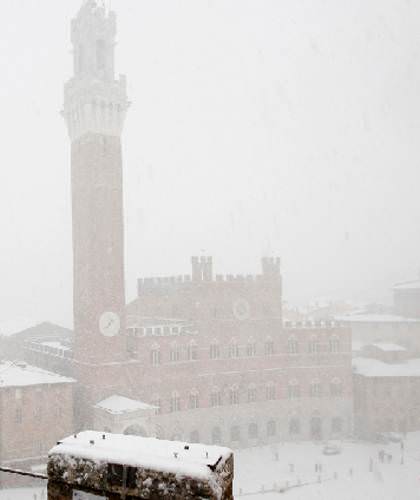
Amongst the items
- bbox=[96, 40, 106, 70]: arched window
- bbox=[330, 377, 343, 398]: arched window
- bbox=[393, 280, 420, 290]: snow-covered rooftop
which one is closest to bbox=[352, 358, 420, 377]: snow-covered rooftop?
bbox=[330, 377, 343, 398]: arched window

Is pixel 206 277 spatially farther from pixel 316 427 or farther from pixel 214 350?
pixel 316 427

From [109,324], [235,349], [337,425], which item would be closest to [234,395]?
[235,349]

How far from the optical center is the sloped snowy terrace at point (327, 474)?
32531 millimetres

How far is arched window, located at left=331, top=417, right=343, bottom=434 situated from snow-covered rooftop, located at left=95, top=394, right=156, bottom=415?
18095mm

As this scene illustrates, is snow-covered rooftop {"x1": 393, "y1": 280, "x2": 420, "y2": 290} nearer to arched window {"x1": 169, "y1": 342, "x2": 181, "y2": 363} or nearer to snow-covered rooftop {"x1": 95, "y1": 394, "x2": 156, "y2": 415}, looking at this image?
arched window {"x1": 169, "y1": 342, "x2": 181, "y2": 363}

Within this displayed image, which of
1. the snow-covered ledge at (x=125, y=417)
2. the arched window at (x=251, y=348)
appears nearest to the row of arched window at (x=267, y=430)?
the arched window at (x=251, y=348)

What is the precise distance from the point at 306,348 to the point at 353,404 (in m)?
6.24

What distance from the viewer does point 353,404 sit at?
157ft

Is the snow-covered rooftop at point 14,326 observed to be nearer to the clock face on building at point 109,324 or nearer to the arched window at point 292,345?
the clock face on building at point 109,324

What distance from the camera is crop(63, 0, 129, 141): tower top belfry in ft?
132

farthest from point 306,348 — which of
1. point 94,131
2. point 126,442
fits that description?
point 126,442

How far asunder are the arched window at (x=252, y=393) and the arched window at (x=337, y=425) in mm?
6986

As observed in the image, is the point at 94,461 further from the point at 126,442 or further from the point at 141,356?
the point at 141,356

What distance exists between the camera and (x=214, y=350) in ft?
146
